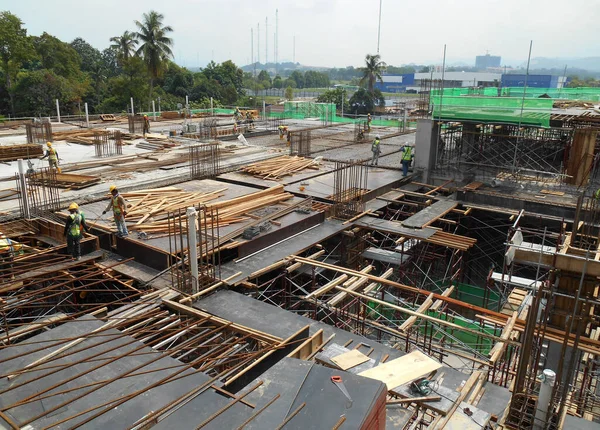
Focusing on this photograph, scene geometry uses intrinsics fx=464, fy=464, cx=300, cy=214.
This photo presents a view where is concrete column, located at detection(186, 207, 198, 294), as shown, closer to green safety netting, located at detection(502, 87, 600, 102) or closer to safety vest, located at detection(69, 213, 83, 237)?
safety vest, located at detection(69, 213, 83, 237)

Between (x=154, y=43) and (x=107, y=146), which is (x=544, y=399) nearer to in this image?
(x=107, y=146)

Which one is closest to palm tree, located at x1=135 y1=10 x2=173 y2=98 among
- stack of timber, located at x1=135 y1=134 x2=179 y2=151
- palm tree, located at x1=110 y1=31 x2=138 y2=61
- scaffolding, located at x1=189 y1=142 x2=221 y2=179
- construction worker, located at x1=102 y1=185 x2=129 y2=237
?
palm tree, located at x1=110 y1=31 x2=138 y2=61

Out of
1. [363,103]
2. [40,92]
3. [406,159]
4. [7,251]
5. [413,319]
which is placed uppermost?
[40,92]

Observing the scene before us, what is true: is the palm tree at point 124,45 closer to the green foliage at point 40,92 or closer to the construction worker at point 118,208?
the green foliage at point 40,92

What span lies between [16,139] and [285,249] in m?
25.2

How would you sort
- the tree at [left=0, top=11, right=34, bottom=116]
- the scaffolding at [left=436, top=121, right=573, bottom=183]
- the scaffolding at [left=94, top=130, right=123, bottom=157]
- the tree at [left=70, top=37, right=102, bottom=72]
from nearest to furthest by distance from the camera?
the scaffolding at [left=436, top=121, right=573, bottom=183] → the scaffolding at [left=94, top=130, right=123, bottom=157] → the tree at [left=0, top=11, right=34, bottom=116] → the tree at [left=70, top=37, right=102, bottom=72]

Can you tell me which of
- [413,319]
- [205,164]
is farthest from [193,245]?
[205,164]

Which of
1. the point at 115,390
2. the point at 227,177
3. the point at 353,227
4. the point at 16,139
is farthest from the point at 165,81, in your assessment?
the point at 115,390

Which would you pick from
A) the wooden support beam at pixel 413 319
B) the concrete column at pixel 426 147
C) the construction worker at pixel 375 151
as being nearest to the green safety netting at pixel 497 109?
the concrete column at pixel 426 147

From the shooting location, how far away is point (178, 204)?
55.4ft

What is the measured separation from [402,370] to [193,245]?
6006mm

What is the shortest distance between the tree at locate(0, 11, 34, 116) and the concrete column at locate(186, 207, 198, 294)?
51474 mm

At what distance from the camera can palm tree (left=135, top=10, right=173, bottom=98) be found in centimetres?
5191

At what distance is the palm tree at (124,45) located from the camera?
5850 centimetres
